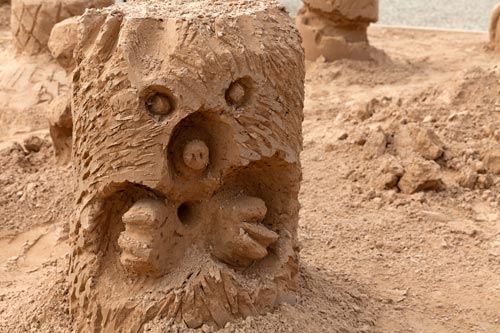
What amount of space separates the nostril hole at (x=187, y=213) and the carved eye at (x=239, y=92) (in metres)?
0.37

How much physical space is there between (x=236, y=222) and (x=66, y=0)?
361 cm

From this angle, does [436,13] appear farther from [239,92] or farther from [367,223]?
[239,92]

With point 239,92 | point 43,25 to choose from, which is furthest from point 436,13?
point 239,92

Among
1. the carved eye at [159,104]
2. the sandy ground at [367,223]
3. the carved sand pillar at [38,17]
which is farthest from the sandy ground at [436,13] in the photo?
the carved eye at [159,104]

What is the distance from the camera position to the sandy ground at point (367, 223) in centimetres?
282

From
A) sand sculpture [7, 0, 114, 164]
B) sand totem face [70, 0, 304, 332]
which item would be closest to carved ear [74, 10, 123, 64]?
sand totem face [70, 0, 304, 332]

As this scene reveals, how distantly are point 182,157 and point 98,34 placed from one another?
48cm

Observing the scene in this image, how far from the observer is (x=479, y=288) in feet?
10.8

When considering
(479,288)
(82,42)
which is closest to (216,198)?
(82,42)

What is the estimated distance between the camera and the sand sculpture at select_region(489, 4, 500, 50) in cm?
708

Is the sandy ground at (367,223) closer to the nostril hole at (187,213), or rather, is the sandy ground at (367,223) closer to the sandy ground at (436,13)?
the nostril hole at (187,213)

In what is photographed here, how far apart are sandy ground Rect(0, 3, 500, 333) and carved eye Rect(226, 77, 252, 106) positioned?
713mm

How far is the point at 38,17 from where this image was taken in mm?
5598

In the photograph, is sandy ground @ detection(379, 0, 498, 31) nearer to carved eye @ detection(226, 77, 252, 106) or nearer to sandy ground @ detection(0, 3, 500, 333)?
sandy ground @ detection(0, 3, 500, 333)
